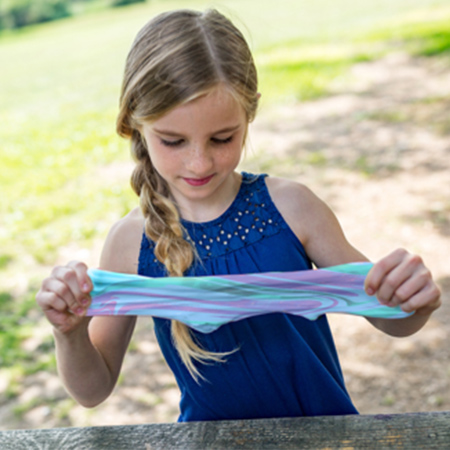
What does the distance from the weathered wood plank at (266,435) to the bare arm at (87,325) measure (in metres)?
0.28

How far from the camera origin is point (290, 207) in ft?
6.13

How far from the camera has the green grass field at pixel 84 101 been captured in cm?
611

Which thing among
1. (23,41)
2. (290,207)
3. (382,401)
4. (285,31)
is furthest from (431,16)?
(23,41)

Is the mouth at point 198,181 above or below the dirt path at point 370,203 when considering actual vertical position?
above

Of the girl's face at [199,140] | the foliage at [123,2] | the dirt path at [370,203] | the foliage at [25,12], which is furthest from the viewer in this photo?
the foliage at [123,2]

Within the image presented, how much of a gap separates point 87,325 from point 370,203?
495 cm

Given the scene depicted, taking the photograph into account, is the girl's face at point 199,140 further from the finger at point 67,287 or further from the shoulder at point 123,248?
the finger at point 67,287

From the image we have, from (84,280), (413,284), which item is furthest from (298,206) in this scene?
(84,280)

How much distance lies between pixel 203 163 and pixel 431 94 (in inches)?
346

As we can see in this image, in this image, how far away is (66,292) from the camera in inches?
59.2

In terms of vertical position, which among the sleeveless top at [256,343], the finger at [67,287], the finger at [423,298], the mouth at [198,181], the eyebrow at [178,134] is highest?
the eyebrow at [178,134]

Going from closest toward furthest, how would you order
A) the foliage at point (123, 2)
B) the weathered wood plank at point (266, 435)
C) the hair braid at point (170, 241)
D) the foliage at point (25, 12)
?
the weathered wood plank at point (266, 435)
the hair braid at point (170, 241)
the foliage at point (25, 12)
the foliage at point (123, 2)

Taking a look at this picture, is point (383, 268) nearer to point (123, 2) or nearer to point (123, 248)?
point (123, 248)

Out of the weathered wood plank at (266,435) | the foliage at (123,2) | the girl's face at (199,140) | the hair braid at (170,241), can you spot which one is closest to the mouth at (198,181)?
the girl's face at (199,140)
